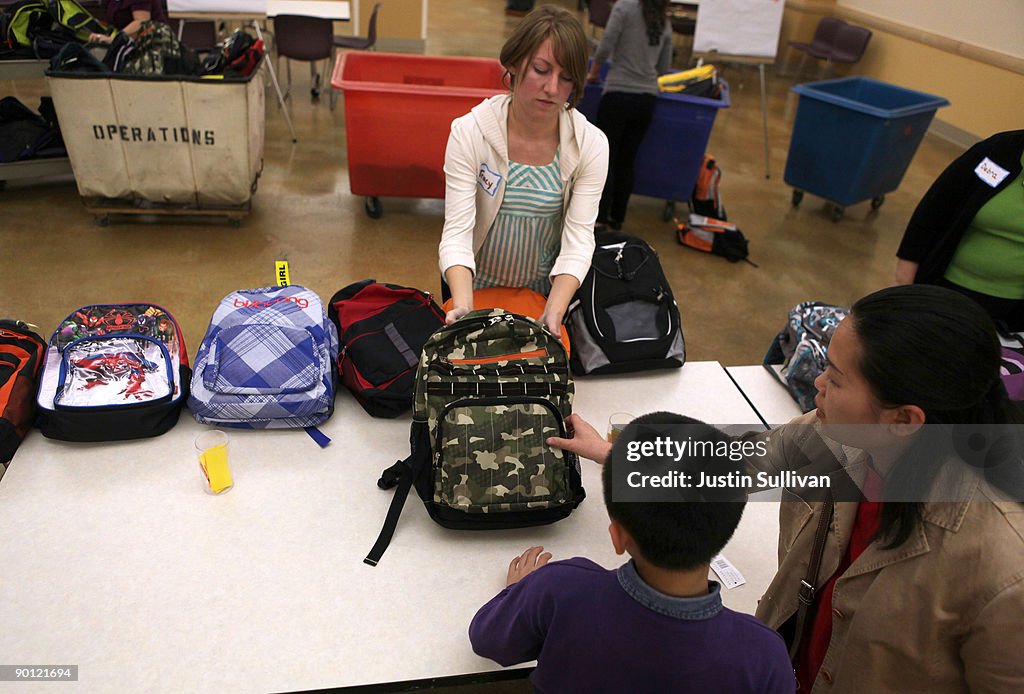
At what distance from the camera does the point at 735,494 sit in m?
1.02

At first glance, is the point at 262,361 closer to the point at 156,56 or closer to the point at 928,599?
the point at 928,599

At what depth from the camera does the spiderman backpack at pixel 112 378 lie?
1.77 m

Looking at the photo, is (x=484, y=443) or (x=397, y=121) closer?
(x=484, y=443)

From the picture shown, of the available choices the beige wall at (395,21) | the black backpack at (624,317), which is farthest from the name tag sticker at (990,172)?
the beige wall at (395,21)

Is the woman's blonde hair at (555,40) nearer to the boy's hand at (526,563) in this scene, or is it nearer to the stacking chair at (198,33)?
the boy's hand at (526,563)

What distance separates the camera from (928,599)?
45.3 inches

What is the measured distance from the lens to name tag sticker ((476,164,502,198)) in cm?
213

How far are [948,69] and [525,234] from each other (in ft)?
23.5

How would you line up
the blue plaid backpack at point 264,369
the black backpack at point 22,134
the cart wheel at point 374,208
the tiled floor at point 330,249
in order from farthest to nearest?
the cart wheel at point 374,208
the black backpack at point 22,134
the tiled floor at point 330,249
the blue plaid backpack at point 264,369

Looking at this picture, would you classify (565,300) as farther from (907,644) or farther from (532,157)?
(907,644)

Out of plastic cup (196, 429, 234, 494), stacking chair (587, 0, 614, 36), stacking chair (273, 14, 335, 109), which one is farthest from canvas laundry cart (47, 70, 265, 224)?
stacking chair (587, 0, 614, 36)

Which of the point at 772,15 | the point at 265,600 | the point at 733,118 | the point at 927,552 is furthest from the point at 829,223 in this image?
the point at 265,600

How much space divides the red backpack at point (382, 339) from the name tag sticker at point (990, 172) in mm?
1854

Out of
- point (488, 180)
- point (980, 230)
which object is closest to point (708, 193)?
point (980, 230)
